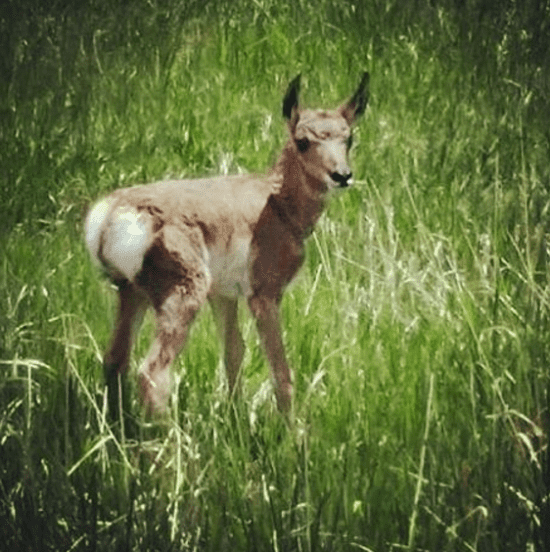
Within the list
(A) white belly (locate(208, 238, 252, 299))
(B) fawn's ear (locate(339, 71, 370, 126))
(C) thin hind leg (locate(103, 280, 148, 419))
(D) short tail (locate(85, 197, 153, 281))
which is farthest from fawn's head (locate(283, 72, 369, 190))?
(C) thin hind leg (locate(103, 280, 148, 419))

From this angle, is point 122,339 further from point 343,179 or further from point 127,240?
point 343,179

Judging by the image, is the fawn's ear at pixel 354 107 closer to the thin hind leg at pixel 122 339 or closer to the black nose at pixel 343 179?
the black nose at pixel 343 179

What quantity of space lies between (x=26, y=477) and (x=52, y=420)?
0.67 ft

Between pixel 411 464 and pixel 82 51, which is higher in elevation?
pixel 82 51

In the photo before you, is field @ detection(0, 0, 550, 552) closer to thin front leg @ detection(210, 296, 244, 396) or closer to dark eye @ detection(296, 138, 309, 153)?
thin front leg @ detection(210, 296, 244, 396)

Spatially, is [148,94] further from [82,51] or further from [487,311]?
[487,311]

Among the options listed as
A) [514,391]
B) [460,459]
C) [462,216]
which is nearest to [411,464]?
[460,459]

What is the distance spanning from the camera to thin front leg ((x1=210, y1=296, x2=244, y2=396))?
3.19 m

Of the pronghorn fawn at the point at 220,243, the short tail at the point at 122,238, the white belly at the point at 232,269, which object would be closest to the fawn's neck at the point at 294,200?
the pronghorn fawn at the point at 220,243

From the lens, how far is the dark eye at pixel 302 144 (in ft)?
9.92

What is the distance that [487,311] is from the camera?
339 centimetres

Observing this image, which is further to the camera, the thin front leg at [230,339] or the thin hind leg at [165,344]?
the thin front leg at [230,339]

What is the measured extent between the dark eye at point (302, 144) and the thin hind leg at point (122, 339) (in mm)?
437

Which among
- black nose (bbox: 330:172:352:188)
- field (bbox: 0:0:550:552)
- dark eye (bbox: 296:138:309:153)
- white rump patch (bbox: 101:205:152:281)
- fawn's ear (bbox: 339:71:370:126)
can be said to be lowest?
field (bbox: 0:0:550:552)
